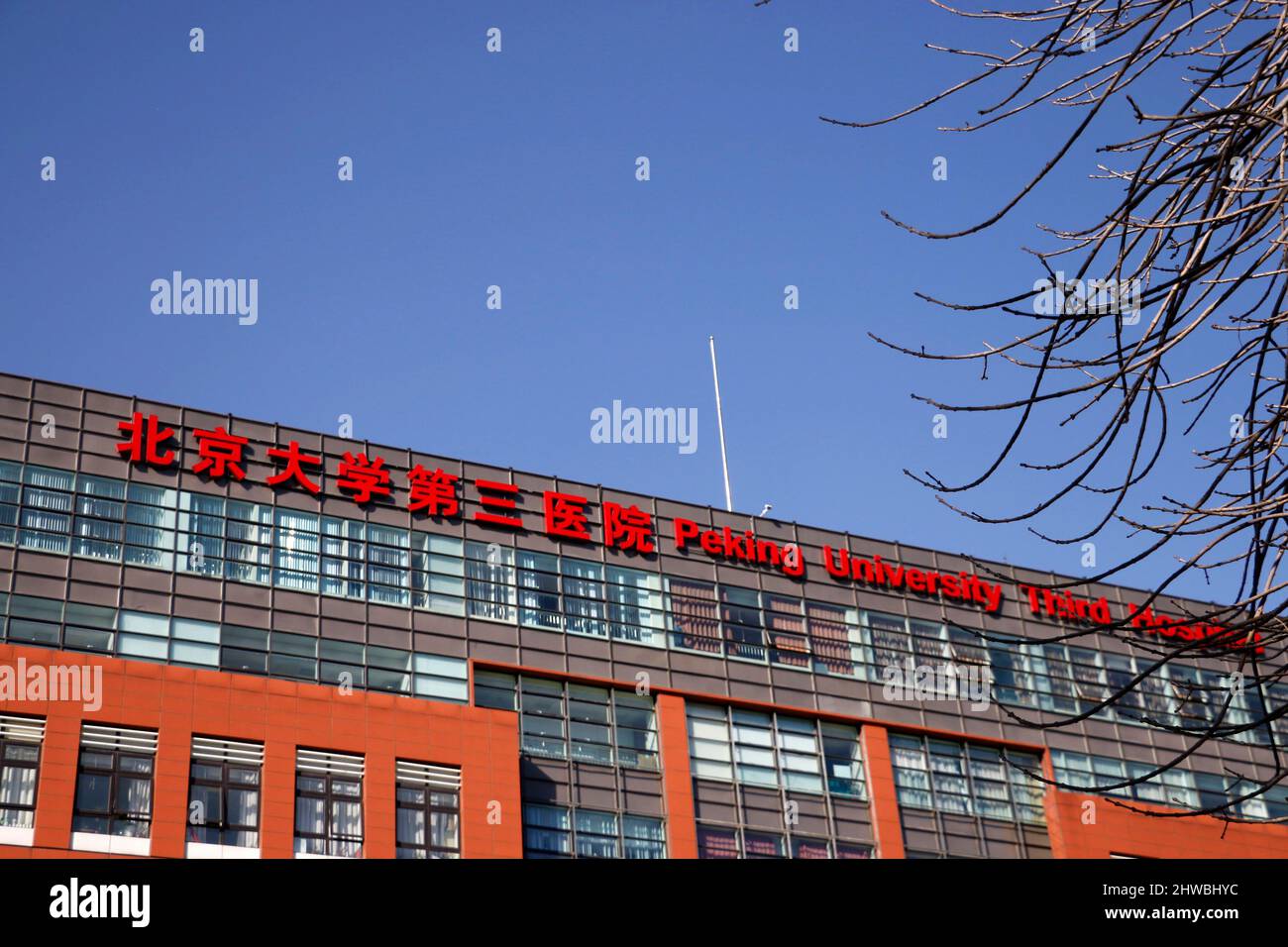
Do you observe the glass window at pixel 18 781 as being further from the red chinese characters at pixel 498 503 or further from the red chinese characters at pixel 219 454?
the red chinese characters at pixel 498 503

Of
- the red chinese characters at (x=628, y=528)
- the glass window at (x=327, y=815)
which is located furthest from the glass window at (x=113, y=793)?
the red chinese characters at (x=628, y=528)

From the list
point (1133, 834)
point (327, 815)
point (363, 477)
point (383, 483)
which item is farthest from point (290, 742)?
point (1133, 834)

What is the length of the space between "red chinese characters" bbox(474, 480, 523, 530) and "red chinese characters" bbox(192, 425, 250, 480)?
5.77m

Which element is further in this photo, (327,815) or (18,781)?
(327,815)

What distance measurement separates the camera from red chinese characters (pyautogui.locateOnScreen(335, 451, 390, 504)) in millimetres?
36719

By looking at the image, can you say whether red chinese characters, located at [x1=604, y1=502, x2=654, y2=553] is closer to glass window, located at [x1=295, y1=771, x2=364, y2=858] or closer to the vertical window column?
glass window, located at [x1=295, y1=771, x2=364, y2=858]

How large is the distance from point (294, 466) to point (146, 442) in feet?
11.0

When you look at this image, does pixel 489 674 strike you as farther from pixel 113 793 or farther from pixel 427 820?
pixel 113 793

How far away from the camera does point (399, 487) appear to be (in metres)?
37.4

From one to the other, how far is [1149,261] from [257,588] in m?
28.6

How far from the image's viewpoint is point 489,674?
36.6 metres

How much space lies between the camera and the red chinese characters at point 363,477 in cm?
3672

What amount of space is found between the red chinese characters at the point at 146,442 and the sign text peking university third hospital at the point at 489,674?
0.06 m
